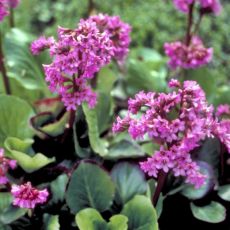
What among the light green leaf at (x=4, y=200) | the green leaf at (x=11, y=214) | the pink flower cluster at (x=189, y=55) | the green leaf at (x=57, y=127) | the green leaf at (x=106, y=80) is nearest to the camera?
the green leaf at (x=11, y=214)

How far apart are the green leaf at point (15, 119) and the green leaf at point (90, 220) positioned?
51 cm

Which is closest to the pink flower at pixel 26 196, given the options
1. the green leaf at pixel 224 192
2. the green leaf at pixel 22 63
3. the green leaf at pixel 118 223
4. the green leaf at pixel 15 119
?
the green leaf at pixel 118 223

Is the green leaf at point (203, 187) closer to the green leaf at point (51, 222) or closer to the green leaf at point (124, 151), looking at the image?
the green leaf at point (124, 151)

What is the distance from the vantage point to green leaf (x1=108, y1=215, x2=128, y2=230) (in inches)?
65.1

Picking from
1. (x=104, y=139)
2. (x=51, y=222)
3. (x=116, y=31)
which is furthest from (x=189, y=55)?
(x=51, y=222)

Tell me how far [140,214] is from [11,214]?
0.43 m

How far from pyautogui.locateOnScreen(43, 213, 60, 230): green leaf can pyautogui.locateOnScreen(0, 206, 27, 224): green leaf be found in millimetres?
77

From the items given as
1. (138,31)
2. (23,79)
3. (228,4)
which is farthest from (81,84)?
(228,4)

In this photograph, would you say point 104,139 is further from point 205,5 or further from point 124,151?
point 205,5

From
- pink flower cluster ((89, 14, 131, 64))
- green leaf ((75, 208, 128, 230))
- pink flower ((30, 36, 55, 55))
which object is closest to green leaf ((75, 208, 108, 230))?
green leaf ((75, 208, 128, 230))

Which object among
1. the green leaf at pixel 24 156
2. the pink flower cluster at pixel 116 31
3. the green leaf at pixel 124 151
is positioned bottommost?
the green leaf at pixel 124 151

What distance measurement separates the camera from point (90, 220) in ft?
5.56

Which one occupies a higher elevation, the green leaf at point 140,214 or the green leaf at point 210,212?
the green leaf at point 140,214

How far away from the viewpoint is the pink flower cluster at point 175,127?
1408 millimetres
